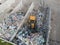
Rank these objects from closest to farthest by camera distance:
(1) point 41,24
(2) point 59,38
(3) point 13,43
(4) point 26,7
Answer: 1. (3) point 13,43
2. (1) point 41,24
3. (2) point 59,38
4. (4) point 26,7

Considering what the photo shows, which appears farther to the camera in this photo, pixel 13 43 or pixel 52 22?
pixel 52 22

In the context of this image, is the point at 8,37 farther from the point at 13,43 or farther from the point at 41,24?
the point at 41,24

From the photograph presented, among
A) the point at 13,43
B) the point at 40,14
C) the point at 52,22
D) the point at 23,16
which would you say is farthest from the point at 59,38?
the point at 13,43

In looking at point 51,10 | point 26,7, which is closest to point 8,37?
point 26,7

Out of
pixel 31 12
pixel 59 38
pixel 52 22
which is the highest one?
pixel 31 12

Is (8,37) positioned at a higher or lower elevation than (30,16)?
lower

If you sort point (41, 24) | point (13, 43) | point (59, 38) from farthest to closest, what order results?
point (59, 38), point (41, 24), point (13, 43)

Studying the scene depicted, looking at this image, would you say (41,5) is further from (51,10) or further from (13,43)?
(13,43)

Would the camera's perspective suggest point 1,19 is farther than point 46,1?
No

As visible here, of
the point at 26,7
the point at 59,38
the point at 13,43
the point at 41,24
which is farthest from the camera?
the point at 26,7
